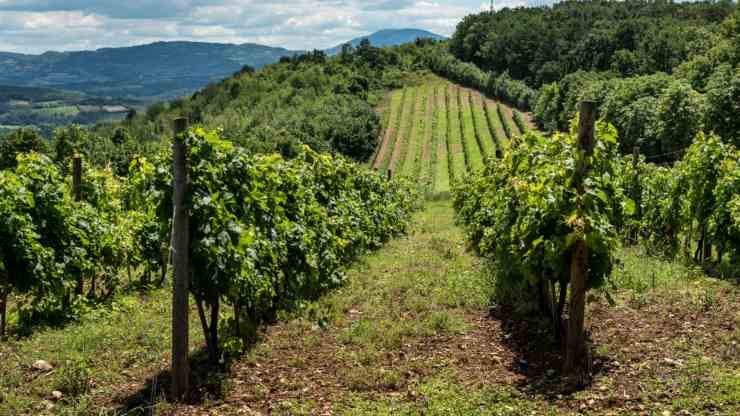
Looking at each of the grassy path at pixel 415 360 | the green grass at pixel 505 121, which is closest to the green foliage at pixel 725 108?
the green grass at pixel 505 121

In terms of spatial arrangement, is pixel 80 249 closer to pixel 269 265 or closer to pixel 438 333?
pixel 269 265

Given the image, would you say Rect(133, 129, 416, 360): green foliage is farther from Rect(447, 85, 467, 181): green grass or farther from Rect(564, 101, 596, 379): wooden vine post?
Rect(447, 85, 467, 181): green grass

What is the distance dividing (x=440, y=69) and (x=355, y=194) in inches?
4356

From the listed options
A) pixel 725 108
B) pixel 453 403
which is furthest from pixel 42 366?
pixel 725 108

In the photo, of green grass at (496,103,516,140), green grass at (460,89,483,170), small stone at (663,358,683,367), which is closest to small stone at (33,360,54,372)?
small stone at (663,358,683,367)

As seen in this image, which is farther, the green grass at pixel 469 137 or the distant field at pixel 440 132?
the distant field at pixel 440 132

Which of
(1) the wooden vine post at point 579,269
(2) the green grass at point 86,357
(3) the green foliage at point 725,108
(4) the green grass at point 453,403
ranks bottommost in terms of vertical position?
(2) the green grass at point 86,357

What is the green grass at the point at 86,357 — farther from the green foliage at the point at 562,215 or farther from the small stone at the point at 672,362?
the small stone at the point at 672,362

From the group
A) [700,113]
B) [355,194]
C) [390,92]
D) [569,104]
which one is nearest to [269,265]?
[355,194]

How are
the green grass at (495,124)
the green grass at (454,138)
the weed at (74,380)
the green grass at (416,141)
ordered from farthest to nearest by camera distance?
the green grass at (495,124)
the green grass at (416,141)
the green grass at (454,138)
the weed at (74,380)

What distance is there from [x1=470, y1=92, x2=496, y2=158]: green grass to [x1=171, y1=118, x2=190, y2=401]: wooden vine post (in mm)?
57630

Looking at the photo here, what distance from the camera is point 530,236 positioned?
27.7ft

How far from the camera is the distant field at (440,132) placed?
6744 cm

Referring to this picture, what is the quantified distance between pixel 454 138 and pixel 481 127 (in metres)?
5.91
